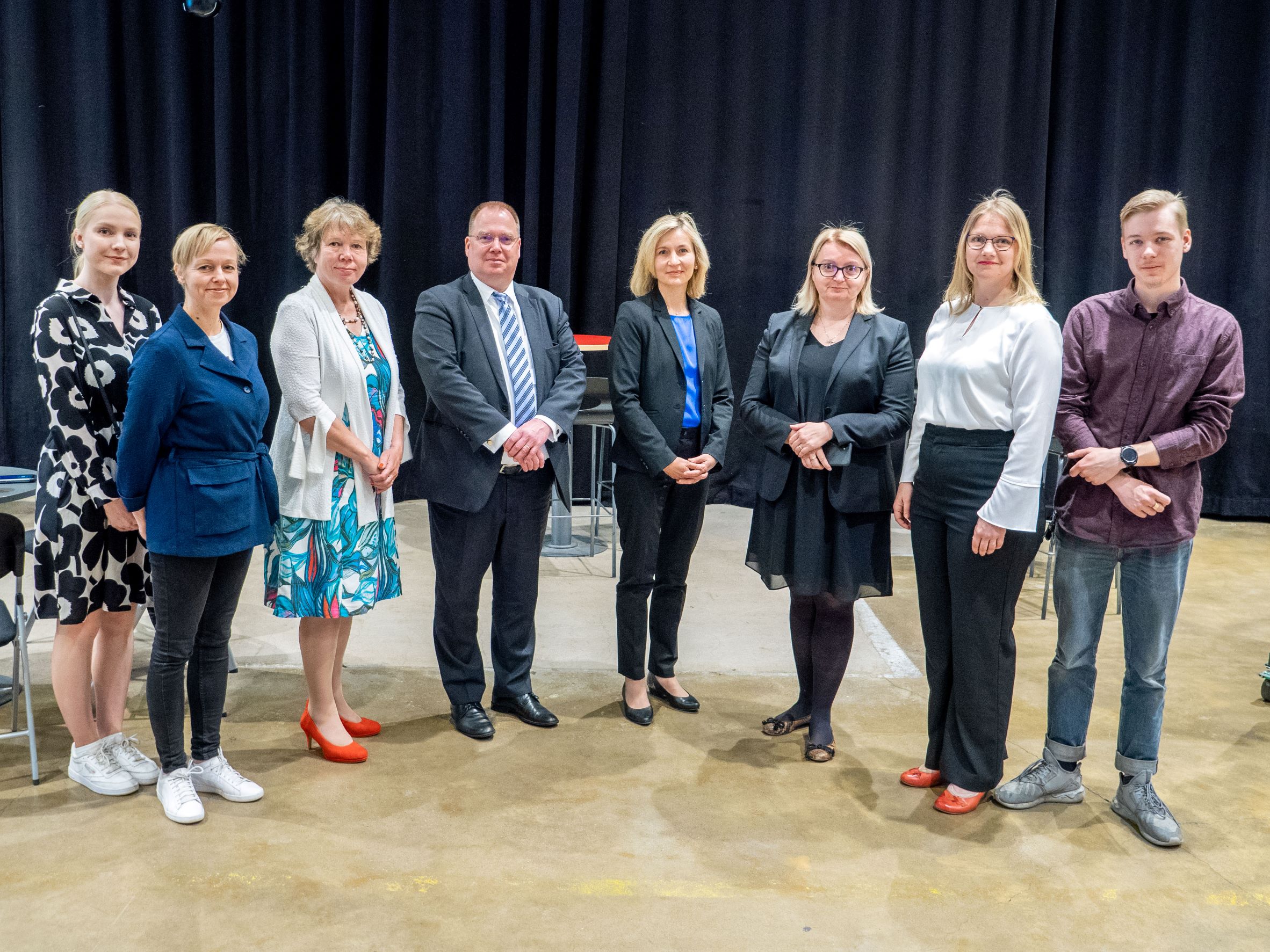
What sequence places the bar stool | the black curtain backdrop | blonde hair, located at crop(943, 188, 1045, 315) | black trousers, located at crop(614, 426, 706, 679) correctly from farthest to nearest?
1. the black curtain backdrop
2. the bar stool
3. black trousers, located at crop(614, 426, 706, 679)
4. blonde hair, located at crop(943, 188, 1045, 315)

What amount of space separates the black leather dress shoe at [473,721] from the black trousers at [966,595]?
1199 millimetres

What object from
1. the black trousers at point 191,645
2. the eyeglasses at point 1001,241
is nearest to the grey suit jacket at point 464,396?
the black trousers at point 191,645

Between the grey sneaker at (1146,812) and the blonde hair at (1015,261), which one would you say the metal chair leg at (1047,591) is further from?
the blonde hair at (1015,261)

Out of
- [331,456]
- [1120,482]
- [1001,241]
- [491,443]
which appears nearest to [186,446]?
[331,456]

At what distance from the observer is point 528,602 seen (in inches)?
123

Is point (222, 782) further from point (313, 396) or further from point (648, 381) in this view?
point (648, 381)

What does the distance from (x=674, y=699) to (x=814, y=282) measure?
131 centimetres

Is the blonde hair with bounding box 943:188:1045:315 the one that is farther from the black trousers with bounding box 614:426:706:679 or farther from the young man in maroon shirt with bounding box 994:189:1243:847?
the black trousers with bounding box 614:426:706:679

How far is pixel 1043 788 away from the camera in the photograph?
2666 millimetres

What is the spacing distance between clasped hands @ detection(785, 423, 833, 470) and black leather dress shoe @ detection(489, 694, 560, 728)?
106cm

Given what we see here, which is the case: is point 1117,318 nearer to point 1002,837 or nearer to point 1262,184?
point 1002,837

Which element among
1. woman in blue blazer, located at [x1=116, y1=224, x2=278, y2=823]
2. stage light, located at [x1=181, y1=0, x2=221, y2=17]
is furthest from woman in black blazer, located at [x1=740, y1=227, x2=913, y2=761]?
stage light, located at [x1=181, y1=0, x2=221, y2=17]

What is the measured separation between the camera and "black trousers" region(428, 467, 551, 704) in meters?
3.02

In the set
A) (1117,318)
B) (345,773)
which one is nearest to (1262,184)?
(1117,318)
